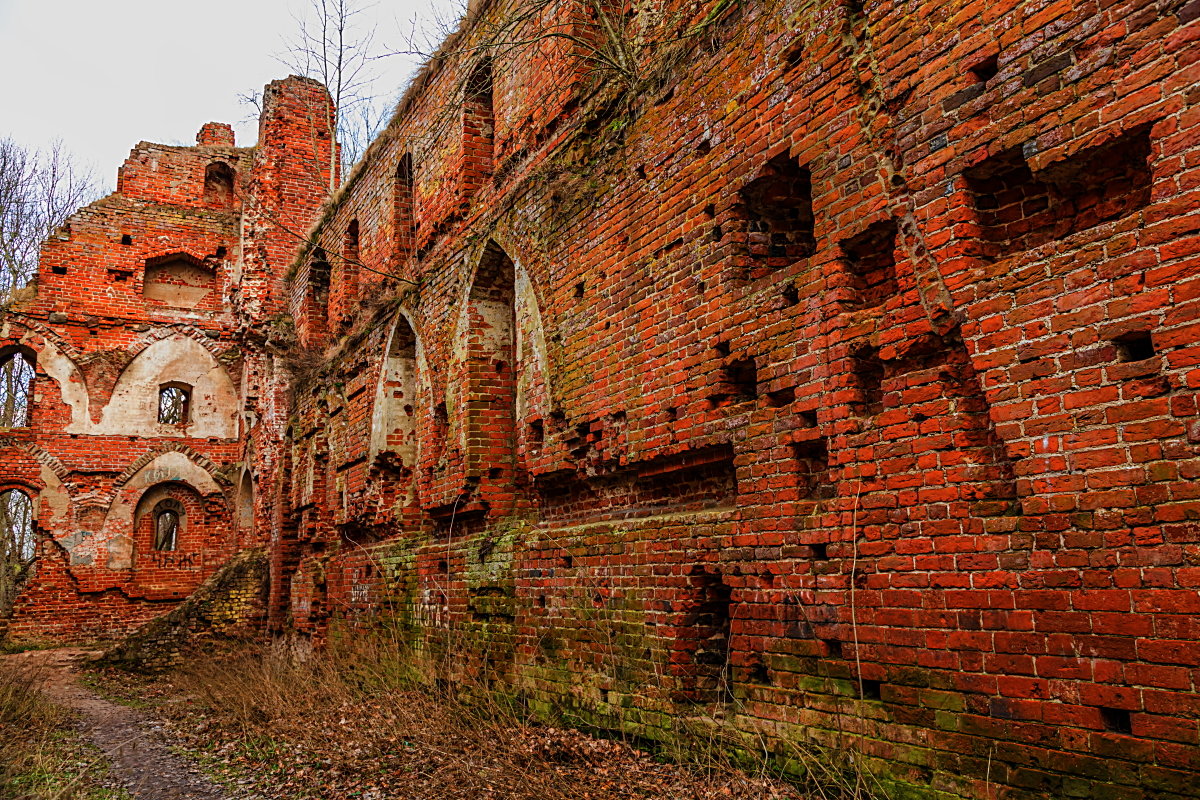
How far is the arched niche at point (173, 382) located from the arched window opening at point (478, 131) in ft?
42.6

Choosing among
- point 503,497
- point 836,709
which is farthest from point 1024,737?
point 503,497

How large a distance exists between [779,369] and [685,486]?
1.15 metres

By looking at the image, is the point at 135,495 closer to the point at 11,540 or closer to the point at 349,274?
the point at 11,540

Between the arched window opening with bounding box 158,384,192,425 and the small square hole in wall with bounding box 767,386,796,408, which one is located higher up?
the arched window opening with bounding box 158,384,192,425

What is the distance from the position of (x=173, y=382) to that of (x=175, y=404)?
4476mm

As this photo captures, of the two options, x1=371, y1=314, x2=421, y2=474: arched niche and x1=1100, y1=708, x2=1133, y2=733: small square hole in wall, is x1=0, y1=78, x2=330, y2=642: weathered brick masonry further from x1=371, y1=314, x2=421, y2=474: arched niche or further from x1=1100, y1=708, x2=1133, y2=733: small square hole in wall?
x1=1100, y1=708, x2=1133, y2=733: small square hole in wall

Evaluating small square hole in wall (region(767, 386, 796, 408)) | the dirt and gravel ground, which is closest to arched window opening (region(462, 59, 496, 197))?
the dirt and gravel ground

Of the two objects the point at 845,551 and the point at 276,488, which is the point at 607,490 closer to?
the point at 845,551

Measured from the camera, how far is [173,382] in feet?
63.4

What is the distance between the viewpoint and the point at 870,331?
4039mm

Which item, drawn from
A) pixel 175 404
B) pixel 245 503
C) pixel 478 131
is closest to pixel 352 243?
pixel 478 131

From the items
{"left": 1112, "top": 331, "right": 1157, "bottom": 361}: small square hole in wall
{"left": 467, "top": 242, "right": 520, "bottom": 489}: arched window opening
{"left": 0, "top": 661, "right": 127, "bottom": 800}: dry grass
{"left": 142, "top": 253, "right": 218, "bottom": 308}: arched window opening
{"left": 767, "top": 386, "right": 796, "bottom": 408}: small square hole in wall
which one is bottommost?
{"left": 0, "top": 661, "right": 127, "bottom": 800}: dry grass

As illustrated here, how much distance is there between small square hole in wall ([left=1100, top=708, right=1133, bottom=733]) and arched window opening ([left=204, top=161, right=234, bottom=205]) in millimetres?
22444

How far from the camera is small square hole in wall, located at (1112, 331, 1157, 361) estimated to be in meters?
3.06
